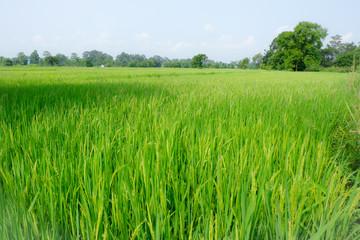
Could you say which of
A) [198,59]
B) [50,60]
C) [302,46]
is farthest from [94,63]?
[302,46]

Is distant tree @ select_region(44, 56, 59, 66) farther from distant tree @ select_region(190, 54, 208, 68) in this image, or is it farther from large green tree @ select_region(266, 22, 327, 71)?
large green tree @ select_region(266, 22, 327, 71)

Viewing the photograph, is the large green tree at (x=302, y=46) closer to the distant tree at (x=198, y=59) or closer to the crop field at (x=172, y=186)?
the distant tree at (x=198, y=59)

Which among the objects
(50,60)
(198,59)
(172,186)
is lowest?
(172,186)

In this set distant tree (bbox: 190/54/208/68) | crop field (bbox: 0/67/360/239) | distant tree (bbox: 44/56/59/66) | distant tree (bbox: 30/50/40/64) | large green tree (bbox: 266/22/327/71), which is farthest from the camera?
distant tree (bbox: 30/50/40/64)

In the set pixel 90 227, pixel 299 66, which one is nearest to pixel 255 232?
pixel 90 227

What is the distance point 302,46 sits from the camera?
4272 centimetres

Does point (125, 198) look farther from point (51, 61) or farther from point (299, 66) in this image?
point (51, 61)

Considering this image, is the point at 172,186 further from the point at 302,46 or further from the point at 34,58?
the point at 34,58

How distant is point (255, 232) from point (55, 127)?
3.82ft

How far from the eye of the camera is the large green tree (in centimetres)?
4125

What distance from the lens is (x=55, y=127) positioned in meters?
1.31

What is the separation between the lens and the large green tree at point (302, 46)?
41.2 metres

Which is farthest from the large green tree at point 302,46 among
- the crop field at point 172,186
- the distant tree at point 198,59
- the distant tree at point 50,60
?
the distant tree at point 50,60

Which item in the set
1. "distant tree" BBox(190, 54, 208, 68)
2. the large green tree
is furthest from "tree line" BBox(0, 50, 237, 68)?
the large green tree
